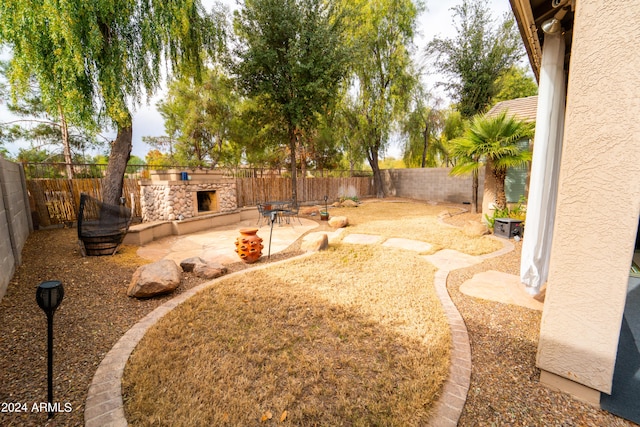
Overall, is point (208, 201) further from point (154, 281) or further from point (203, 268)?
point (154, 281)

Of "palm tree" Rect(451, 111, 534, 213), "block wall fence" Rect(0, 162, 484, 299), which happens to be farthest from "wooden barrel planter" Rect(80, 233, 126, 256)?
"palm tree" Rect(451, 111, 534, 213)

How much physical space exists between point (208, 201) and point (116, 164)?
2671 millimetres

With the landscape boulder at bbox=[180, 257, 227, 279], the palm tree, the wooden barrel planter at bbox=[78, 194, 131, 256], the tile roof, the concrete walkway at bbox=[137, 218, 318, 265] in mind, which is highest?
the tile roof

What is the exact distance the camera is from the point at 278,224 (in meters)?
8.23

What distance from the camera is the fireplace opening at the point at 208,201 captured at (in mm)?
8234

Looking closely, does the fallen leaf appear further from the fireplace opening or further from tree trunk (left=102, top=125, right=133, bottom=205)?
the fireplace opening

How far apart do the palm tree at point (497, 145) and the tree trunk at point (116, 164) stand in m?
8.80

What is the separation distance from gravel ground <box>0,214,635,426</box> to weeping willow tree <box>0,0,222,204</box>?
3.42 meters

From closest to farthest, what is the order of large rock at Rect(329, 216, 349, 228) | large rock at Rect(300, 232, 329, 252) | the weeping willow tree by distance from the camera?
the weeping willow tree < large rock at Rect(300, 232, 329, 252) < large rock at Rect(329, 216, 349, 228)

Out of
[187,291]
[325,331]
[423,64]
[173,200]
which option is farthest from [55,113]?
[423,64]

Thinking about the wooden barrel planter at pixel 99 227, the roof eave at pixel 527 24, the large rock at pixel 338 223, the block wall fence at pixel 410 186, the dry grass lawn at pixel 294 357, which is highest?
the roof eave at pixel 527 24

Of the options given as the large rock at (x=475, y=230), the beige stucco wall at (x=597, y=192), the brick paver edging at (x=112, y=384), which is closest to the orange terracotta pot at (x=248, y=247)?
the brick paver edging at (x=112, y=384)

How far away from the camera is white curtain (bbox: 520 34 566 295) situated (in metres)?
2.19

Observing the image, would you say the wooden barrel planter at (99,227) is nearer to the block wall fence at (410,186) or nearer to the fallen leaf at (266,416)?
the block wall fence at (410,186)
